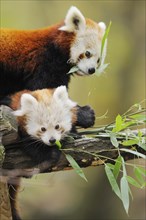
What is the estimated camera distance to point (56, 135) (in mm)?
3211

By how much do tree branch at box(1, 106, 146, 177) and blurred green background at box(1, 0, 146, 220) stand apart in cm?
394

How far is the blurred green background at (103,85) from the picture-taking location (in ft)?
24.7

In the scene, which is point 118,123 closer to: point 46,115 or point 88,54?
point 46,115

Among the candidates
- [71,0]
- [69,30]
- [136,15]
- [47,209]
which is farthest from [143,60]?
[69,30]

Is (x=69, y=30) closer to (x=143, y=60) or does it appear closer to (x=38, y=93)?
(x=38, y=93)

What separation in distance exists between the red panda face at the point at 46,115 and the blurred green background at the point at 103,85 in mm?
3956

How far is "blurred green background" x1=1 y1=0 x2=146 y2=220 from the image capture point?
7520mm

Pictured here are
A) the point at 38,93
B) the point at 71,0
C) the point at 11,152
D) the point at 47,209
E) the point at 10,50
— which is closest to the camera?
the point at 11,152

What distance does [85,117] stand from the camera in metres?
3.66

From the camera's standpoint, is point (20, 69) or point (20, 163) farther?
point (20, 69)

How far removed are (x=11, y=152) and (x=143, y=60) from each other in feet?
16.1

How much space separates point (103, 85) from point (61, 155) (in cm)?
463

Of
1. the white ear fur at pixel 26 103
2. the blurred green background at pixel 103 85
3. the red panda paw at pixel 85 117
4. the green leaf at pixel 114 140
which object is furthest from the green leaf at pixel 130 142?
the blurred green background at pixel 103 85

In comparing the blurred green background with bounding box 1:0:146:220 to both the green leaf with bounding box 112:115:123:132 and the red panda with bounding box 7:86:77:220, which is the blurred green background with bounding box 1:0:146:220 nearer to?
the red panda with bounding box 7:86:77:220
